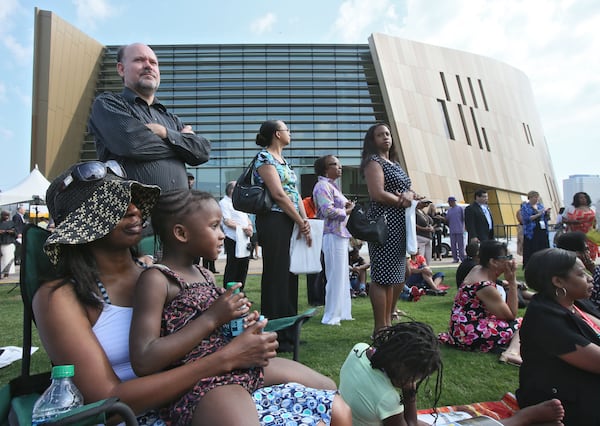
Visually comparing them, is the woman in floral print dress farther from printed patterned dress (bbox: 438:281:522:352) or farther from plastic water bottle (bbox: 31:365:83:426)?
plastic water bottle (bbox: 31:365:83:426)

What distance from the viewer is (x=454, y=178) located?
29328 millimetres

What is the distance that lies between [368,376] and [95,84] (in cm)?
3313

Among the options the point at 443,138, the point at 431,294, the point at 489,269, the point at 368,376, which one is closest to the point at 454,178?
the point at 443,138

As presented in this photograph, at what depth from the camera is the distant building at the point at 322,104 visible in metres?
28.4

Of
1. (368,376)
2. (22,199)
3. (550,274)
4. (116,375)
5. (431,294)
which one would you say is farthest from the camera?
(22,199)

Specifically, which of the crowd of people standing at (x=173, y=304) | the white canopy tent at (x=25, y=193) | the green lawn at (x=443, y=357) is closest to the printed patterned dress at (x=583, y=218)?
the green lawn at (x=443, y=357)

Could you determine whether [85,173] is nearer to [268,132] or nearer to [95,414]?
[95,414]

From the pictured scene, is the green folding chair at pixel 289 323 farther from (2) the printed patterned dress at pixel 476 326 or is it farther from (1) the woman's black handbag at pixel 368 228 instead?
(2) the printed patterned dress at pixel 476 326

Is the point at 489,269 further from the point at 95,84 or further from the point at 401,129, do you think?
the point at 95,84

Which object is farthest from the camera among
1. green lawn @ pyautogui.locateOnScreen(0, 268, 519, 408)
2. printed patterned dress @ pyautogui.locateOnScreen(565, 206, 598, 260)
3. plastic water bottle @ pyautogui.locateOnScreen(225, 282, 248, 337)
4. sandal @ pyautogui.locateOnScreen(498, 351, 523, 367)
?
printed patterned dress @ pyautogui.locateOnScreen(565, 206, 598, 260)

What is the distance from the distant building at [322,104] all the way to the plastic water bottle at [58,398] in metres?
27.1

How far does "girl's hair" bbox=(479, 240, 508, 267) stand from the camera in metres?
3.64

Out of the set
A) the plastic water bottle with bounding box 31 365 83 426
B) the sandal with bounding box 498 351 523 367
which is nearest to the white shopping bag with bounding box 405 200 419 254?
the sandal with bounding box 498 351 523 367

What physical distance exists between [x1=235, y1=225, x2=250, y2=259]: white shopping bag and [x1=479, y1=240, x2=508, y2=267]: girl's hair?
2.98 meters
